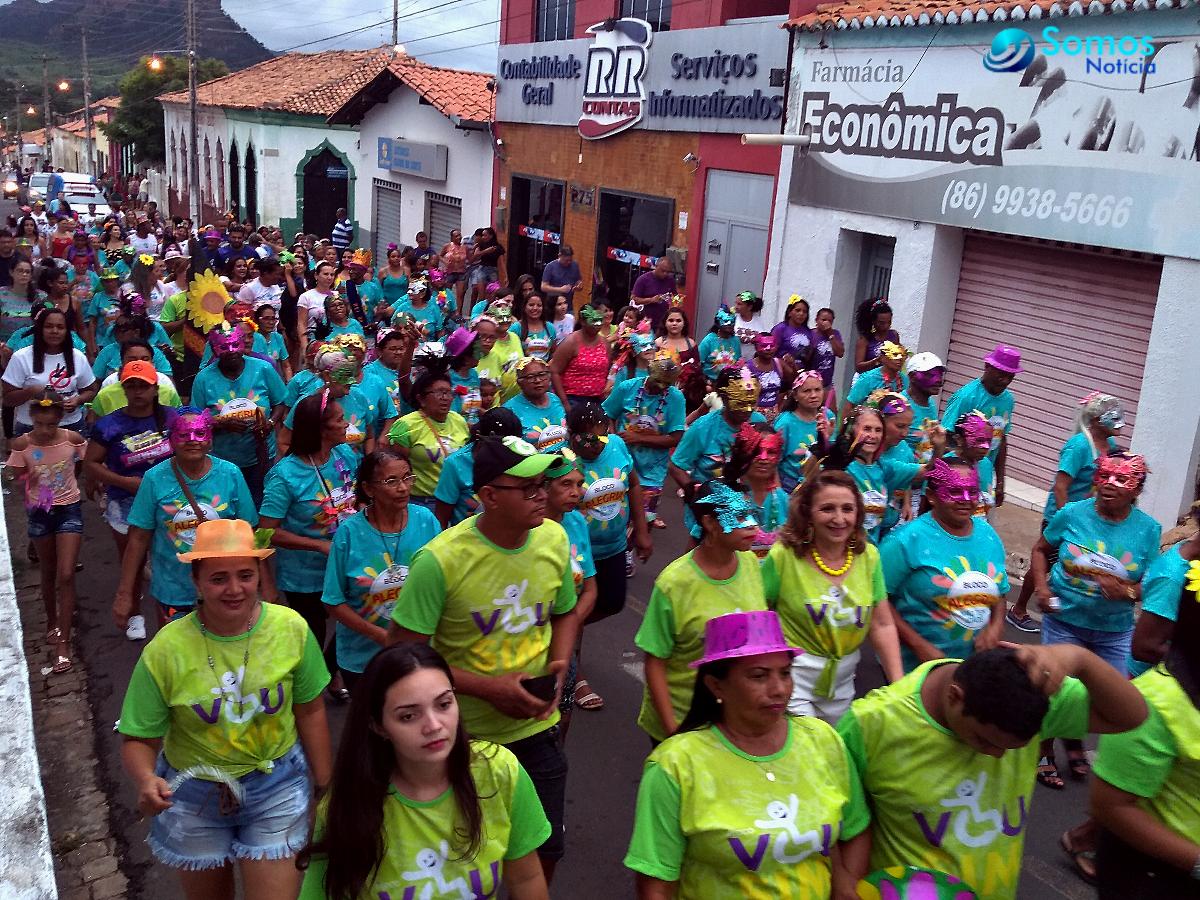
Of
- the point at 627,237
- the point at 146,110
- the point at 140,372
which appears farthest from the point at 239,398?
the point at 146,110

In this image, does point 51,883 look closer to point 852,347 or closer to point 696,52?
point 852,347

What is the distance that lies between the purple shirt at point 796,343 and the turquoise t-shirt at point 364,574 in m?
7.15

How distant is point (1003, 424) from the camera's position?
26.6 ft

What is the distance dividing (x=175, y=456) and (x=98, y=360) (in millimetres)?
4575

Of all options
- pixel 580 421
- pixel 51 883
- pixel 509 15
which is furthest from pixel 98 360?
pixel 509 15

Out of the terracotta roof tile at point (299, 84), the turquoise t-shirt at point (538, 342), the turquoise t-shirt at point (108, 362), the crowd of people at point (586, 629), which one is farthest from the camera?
the terracotta roof tile at point (299, 84)

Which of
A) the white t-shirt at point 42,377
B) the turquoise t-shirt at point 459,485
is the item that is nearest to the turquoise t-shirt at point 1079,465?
the turquoise t-shirt at point 459,485

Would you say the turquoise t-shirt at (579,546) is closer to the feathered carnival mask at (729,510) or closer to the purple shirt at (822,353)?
the feathered carnival mask at (729,510)

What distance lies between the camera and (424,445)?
6.81 metres

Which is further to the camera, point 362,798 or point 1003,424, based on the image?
point 1003,424

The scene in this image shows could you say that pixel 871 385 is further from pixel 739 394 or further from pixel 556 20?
pixel 556 20

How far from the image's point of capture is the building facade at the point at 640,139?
626 inches

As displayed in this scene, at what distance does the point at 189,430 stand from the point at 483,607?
7.38ft

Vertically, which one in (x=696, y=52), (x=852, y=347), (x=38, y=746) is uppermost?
(x=696, y=52)
